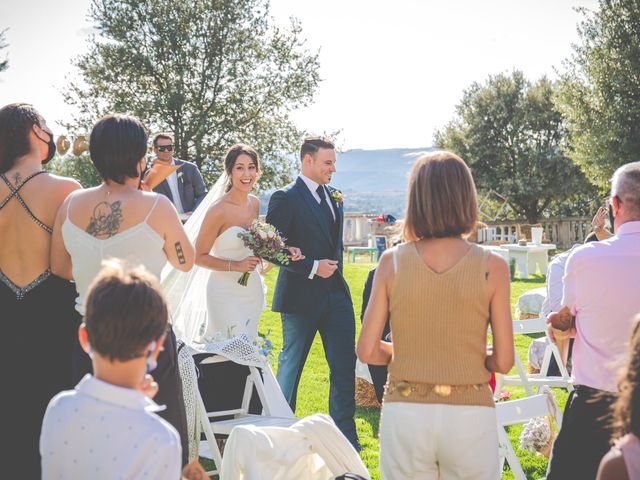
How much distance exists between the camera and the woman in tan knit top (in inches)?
113

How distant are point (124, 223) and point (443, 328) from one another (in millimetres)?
1569

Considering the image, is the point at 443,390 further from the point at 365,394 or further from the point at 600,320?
the point at 365,394

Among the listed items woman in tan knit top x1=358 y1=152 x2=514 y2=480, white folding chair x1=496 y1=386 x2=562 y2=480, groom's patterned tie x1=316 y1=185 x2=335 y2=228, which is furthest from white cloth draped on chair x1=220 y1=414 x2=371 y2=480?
groom's patterned tie x1=316 y1=185 x2=335 y2=228

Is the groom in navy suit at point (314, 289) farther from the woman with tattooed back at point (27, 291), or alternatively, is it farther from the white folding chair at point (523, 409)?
the woman with tattooed back at point (27, 291)

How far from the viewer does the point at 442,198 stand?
2.90 meters

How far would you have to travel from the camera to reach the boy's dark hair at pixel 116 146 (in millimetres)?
3369

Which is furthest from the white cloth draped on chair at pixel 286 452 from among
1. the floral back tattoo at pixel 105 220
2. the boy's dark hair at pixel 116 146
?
the boy's dark hair at pixel 116 146

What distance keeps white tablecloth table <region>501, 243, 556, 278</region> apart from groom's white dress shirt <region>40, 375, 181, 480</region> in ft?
54.3

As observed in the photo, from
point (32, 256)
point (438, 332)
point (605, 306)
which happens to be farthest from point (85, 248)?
point (605, 306)

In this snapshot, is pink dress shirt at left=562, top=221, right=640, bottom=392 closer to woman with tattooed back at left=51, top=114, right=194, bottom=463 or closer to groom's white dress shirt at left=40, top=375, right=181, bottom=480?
woman with tattooed back at left=51, top=114, right=194, bottom=463

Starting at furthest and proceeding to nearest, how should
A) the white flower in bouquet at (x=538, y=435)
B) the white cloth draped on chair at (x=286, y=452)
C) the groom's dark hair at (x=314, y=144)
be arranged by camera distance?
1. the groom's dark hair at (x=314, y=144)
2. the white flower in bouquet at (x=538, y=435)
3. the white cloth draped on chair at (x=286, y=452)

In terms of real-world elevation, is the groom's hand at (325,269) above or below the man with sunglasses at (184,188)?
below

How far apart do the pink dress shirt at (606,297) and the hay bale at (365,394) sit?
396cm

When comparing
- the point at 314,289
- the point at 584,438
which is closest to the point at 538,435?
the point at 314,289
